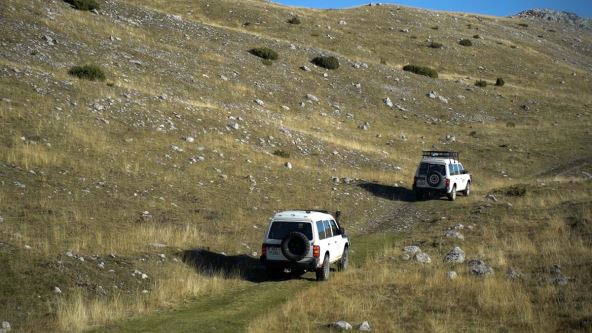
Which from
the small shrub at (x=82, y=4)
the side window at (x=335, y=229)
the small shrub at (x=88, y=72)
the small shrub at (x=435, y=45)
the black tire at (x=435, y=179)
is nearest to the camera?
the side window at (x=335, y=229)

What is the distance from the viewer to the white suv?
16656mm

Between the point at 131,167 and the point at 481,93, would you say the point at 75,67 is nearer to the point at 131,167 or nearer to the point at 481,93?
the point at 131,167

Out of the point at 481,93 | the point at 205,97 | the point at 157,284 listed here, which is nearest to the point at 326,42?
the point at 481,93

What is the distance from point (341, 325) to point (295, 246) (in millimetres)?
4856

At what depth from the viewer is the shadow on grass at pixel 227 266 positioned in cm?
1734

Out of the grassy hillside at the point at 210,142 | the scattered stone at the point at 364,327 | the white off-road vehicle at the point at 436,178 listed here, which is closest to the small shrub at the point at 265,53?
the grassy hillside at the point at 210,142

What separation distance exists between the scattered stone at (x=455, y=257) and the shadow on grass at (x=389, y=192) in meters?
13.4

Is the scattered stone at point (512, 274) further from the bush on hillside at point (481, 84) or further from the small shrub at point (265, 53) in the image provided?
the bush on hillside at point (481, 84)

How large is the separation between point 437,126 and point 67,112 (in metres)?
34.7

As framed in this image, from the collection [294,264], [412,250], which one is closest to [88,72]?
[412,250]

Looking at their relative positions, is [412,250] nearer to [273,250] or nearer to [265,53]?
[273,250]

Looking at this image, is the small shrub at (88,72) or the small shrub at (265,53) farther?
the small shrub at (265,53)

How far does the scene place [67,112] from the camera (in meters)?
29.0

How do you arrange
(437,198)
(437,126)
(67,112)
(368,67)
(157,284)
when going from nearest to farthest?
(157,284)
(67,112)
(437,198)
(437,126)
(368,67)
